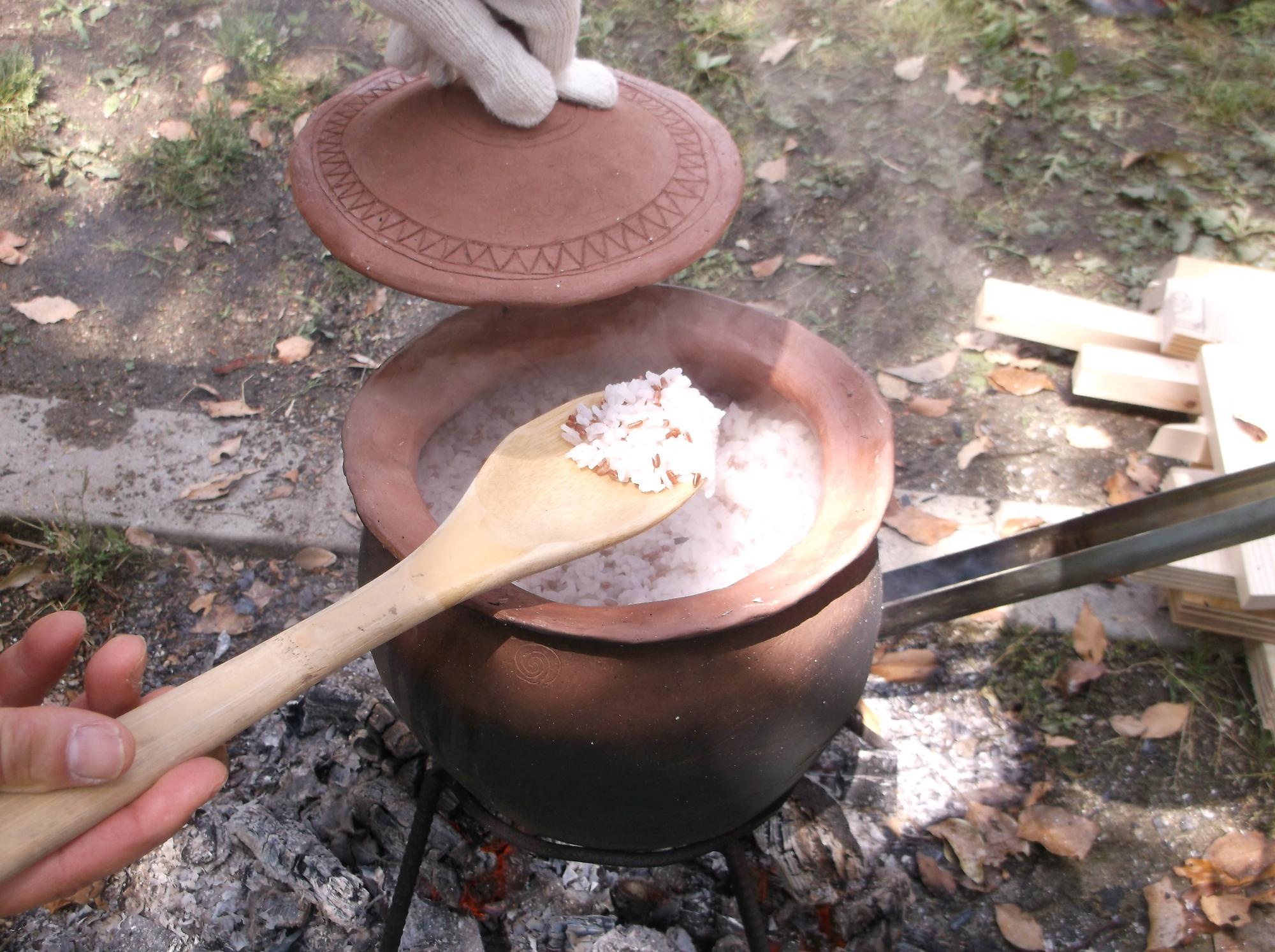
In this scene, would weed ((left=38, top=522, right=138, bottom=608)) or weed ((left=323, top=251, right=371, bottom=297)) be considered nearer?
weed ((left=38, top=522, right=138, bottom=608))

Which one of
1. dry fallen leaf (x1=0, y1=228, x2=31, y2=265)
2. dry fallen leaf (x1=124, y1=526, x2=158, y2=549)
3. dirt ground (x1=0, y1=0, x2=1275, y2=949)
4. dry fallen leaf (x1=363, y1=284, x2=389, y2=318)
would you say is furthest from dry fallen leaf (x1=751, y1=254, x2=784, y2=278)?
dry fallen leaf (x1=0, y1=228, x2=31, y2=265)

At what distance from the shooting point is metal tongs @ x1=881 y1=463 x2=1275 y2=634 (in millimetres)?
1767

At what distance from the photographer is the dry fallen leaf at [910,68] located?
13.5ft

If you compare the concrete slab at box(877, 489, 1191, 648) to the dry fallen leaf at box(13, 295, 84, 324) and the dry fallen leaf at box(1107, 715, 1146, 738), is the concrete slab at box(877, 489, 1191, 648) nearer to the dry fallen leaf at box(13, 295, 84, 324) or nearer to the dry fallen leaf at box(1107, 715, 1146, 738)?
the dry fallen leaf at box(1107, 715, 1146, 738)

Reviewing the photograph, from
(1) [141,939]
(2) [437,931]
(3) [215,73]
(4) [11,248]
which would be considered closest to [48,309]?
(4) [11,248]

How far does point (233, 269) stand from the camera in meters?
3.67

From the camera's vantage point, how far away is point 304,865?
2.01 metres

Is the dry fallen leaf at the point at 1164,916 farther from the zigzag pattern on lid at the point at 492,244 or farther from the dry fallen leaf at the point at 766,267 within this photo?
the dry fallen leaf at the point at 766,267

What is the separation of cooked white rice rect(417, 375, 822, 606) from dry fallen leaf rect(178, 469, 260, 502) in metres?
1.36

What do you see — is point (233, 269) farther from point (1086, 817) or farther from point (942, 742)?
point (1086, 817)

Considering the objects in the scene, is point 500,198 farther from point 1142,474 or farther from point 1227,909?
point 1142,474

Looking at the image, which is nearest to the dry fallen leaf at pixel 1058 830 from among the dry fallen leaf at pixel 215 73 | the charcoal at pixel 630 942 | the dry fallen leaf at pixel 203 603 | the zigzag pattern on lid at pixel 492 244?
the charcoal at pixel 630 942

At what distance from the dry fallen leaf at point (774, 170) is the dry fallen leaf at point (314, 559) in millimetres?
2317

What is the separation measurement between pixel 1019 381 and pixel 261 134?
3.29 m
